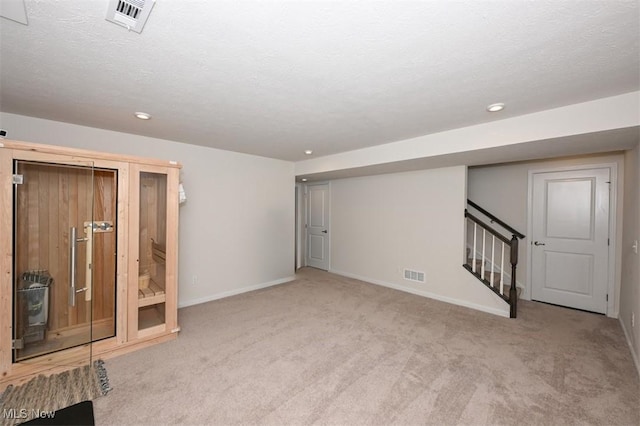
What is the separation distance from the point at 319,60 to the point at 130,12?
1.00 m

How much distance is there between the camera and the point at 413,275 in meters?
4.52

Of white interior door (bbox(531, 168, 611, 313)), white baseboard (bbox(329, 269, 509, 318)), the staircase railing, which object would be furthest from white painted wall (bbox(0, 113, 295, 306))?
white interior door (bbox(531, 168, 611, 313))

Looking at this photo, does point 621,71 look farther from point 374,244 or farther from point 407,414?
point 374,244

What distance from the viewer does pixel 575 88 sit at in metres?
2.01

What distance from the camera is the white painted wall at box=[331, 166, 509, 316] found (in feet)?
13.1

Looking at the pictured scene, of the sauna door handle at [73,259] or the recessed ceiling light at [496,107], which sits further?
the sauna door handle at [73,259]

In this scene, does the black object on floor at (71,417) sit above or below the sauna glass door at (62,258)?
below

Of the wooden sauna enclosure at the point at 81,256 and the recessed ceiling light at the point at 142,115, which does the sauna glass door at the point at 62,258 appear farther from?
the recessed ceiling light at the point at 142,115

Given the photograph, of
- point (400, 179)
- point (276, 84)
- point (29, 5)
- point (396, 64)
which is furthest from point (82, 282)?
point (400, 179)

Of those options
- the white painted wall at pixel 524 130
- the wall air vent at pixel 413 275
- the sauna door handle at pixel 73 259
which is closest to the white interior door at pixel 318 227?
the wall air vent at pixel 413 275

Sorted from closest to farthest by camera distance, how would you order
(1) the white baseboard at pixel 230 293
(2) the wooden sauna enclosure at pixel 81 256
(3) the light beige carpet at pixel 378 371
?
(3) the light beige carpet at pixel 378 371 → (2) the wooden sauna enclosure at pixel 81 256 → (1) the white baseboard at pixel 230 293

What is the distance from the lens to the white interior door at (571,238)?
3.61 m

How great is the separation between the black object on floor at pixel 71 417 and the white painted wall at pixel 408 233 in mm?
4180

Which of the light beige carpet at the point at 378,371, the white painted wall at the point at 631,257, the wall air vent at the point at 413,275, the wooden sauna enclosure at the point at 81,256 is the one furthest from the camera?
the wall air vent at the point at 413,275
